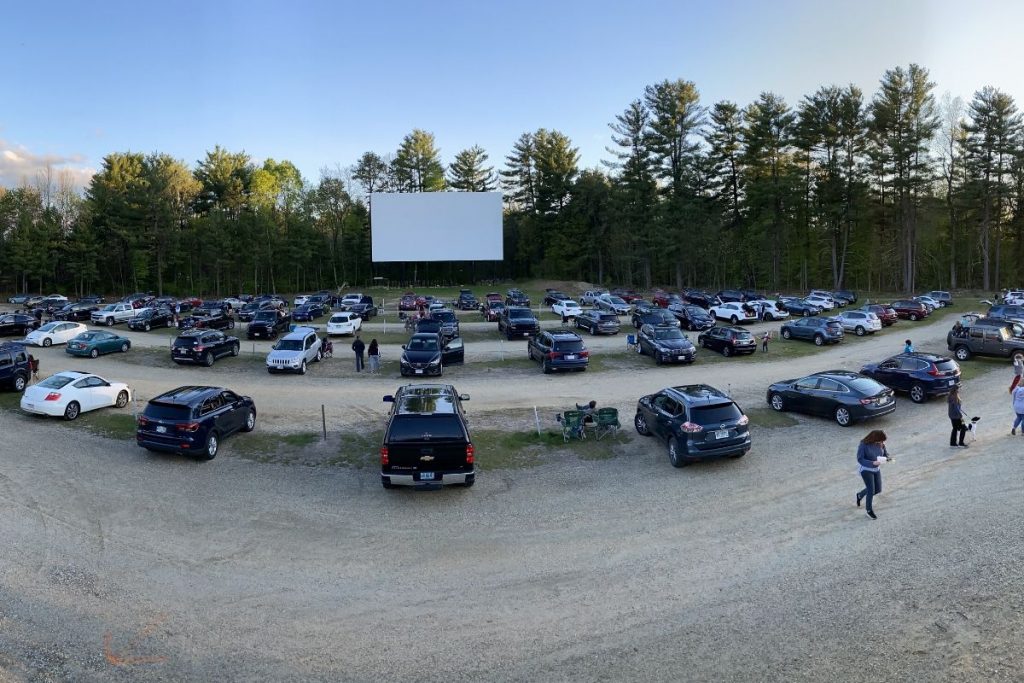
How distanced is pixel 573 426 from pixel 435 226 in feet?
188

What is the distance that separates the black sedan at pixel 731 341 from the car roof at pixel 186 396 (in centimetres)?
2202

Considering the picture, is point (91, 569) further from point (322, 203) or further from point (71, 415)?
point (322, 203)

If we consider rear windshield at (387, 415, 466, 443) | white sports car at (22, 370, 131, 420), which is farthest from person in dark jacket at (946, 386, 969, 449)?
white sports car at (22, 370, 131, 420)

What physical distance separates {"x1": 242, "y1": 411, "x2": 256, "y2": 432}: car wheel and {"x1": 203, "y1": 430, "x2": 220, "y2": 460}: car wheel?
167cm

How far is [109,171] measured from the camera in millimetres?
80875

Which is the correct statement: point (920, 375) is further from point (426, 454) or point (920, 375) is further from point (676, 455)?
point (426, 454)

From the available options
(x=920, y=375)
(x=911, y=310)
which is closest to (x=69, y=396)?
(x=920, y=375)

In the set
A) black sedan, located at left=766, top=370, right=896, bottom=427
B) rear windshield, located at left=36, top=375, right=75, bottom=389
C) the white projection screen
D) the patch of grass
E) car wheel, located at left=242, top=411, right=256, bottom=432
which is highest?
the white projection screen

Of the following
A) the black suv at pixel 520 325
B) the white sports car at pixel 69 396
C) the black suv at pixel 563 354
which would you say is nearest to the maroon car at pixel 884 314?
the black suv at pixel 520 325

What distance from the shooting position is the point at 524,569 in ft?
29.9

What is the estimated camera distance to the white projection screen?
70000mm

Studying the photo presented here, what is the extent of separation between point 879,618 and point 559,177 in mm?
86109

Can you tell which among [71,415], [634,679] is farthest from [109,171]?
[634,679]

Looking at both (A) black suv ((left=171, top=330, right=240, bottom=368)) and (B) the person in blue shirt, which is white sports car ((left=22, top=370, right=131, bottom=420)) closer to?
(A) black suv ((left=171, top=330, right=240, bottom=368))
